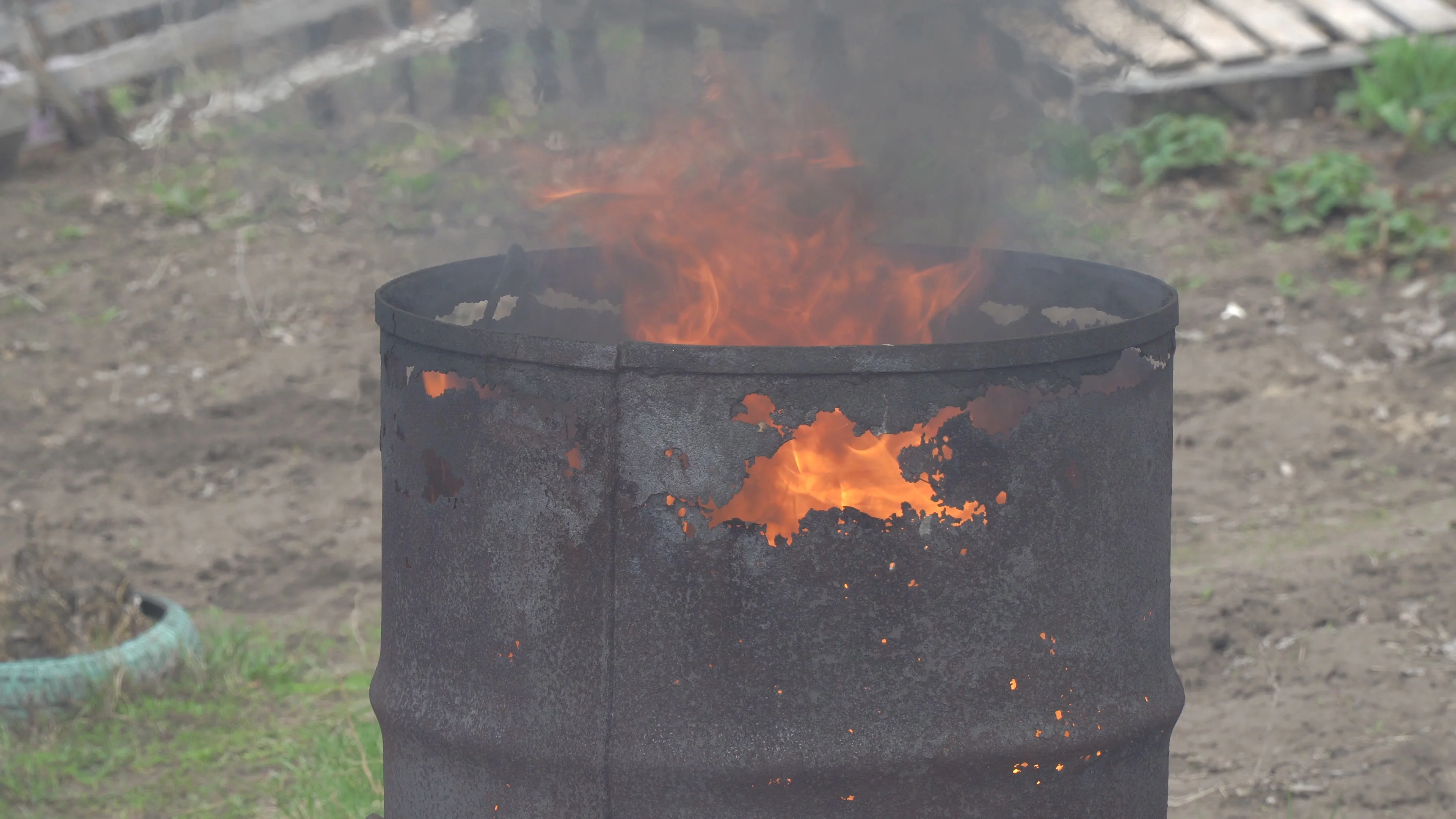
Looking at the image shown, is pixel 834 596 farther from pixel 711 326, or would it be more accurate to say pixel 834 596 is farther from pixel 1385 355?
pixel 1385 355

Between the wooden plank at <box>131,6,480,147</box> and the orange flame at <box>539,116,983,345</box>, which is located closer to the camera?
the orange flame at <box>539,116,983,345</box>

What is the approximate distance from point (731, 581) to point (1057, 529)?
47 cm

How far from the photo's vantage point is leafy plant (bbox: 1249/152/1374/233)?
6.99m

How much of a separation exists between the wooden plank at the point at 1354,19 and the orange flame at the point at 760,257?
6.13 m

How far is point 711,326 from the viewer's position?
2.60m

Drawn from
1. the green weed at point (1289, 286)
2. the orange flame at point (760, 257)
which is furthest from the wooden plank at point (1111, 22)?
the green weed at point (1289, 286)

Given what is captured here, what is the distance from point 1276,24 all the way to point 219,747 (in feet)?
21.3

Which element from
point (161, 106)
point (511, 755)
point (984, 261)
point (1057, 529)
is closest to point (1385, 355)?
point (984, 261)

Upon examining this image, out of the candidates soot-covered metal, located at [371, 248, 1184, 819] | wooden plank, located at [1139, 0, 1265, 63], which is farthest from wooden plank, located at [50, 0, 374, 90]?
soot-covered metal, located at [371, 248, 1184, 819]

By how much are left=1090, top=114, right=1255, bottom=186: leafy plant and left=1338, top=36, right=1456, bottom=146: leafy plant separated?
2.19 ft

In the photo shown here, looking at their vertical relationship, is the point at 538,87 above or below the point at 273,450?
above

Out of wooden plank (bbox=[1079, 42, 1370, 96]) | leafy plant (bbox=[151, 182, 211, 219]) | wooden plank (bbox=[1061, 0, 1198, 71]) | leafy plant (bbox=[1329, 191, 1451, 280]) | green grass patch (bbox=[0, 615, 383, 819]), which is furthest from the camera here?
wooden plank (bbox=[1079, 42, 1370, 96])

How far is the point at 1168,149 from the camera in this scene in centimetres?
759

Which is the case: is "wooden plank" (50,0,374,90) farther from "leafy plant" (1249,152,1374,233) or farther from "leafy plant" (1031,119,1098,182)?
"leafy plant" (1031,119,1098,182)
